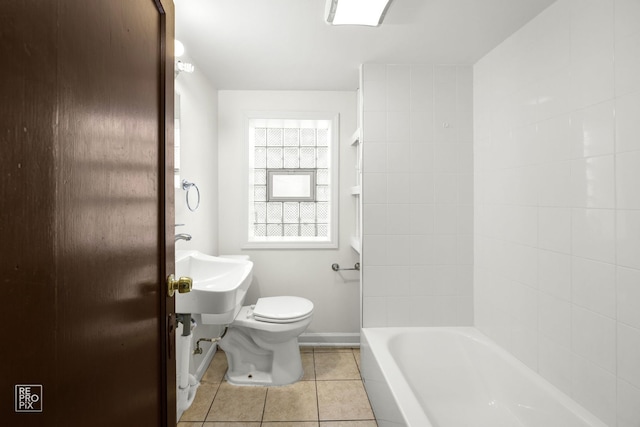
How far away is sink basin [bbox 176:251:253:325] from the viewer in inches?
62.5

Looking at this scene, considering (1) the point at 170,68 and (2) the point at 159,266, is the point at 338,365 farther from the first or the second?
(1) the point at 170,68

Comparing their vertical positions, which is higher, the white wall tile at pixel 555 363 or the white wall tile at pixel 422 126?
the white wall tile at pixel 422 126

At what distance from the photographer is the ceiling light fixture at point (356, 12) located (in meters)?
1.54

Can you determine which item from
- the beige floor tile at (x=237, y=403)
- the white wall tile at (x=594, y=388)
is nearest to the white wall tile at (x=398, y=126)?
the white wall tile at (x=594, y=388)

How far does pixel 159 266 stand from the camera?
85cm

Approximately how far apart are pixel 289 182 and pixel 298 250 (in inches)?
26.5

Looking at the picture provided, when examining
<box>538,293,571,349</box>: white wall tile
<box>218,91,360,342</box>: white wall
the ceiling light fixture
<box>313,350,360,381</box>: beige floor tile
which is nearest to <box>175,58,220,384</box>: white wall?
<box>218,91,360,342</box>: white wall

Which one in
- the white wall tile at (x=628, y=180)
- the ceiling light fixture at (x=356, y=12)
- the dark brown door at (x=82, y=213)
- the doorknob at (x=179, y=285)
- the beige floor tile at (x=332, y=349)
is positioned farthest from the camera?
the beige floor tile at (x=332, y=349)

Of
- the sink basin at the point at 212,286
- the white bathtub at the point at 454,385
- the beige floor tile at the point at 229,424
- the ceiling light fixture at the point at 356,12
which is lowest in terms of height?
the beige floor tile at the point at 229,424

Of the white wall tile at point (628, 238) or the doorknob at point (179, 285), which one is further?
the white wall tile at point (628, 238)

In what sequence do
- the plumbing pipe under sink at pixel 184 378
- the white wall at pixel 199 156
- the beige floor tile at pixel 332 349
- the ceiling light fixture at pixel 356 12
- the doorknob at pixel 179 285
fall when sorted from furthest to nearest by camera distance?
the beige floor tile at pixel 332 349 < the white wall at pixel 199 156 < the ceiling light fixture at pixel 356 12 < the plumbing pipe under sink at pixel 184 378 < the doorknob at pixel 179 285

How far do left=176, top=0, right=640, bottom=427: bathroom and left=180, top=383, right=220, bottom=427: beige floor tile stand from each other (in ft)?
0.43

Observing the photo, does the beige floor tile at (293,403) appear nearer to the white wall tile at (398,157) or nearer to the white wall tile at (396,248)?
the white wall tile at (396,248)

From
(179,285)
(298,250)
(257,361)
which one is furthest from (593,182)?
(257,361)
